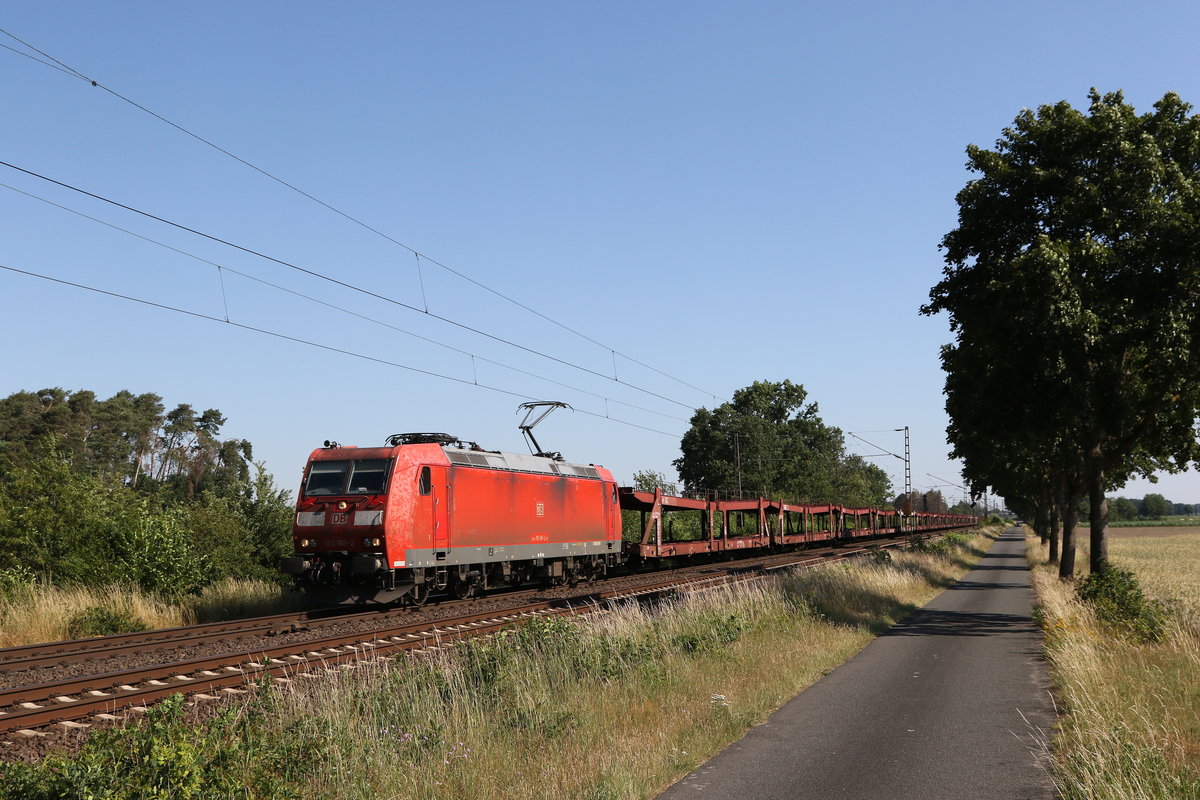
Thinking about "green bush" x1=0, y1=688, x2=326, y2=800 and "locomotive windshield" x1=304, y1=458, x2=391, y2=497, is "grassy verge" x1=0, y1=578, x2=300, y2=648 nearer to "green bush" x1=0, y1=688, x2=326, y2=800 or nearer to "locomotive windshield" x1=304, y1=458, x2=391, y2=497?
"locomotive windshield" x1=304, y1=458, x2=391, y2=497

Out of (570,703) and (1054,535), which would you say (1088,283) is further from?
(1054,535)

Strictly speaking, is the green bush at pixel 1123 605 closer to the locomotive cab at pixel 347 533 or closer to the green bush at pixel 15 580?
the locomotive cab at pixel 347 533

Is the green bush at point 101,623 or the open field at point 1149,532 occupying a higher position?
the green bush at point 101,623

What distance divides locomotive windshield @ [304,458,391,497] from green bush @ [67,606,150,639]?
4.67 m

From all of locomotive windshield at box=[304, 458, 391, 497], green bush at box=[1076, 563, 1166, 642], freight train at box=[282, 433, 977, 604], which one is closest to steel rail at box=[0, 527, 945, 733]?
freight train at box=[282, 433, 977, 604]

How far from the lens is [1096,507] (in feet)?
70.4

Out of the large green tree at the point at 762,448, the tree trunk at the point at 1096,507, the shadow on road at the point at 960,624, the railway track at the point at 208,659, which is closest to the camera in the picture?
the railway track at the point at 208,659

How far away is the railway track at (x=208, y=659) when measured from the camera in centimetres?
1022

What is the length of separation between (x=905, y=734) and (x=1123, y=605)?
35.3 feet

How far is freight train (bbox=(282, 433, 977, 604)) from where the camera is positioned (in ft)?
65.5

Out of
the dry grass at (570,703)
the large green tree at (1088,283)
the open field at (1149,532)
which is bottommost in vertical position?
the open field at (1149,532)

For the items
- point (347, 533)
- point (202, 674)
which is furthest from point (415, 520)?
point (202, 674)

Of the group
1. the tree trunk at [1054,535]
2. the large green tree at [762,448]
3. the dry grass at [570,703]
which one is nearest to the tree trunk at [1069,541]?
the tree trunk at [1054,535]

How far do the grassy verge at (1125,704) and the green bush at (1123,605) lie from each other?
0.24ft
